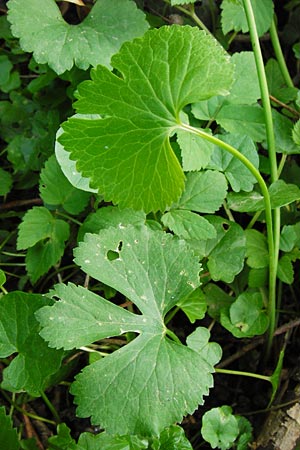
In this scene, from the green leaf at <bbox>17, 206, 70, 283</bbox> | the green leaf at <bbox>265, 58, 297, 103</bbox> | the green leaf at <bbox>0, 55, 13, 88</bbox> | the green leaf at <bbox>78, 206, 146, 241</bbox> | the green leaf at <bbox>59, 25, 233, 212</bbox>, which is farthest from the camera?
the green leaf at <bbox>0, 55, 13, 88</bbox>

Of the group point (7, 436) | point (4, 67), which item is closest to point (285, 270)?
point (7, 436)

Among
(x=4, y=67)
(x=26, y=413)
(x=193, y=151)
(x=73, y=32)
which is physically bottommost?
(x=26, y=413)

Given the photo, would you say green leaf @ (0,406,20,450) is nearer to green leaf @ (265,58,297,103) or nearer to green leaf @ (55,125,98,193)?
green leaf @ (55,125,98,193)

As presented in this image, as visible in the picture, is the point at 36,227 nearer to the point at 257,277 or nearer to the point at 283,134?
the point at 257,277

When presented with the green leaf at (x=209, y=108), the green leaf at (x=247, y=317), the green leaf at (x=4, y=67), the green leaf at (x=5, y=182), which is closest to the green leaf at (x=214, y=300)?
the green leaf at (x=247, y=317)

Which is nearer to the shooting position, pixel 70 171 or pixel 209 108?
pixel 70 171

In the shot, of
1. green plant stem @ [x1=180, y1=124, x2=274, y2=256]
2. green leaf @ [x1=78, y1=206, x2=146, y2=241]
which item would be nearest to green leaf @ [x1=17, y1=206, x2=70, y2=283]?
green leaf @ [x1=78, y1=206, x2=146, y2=241]
